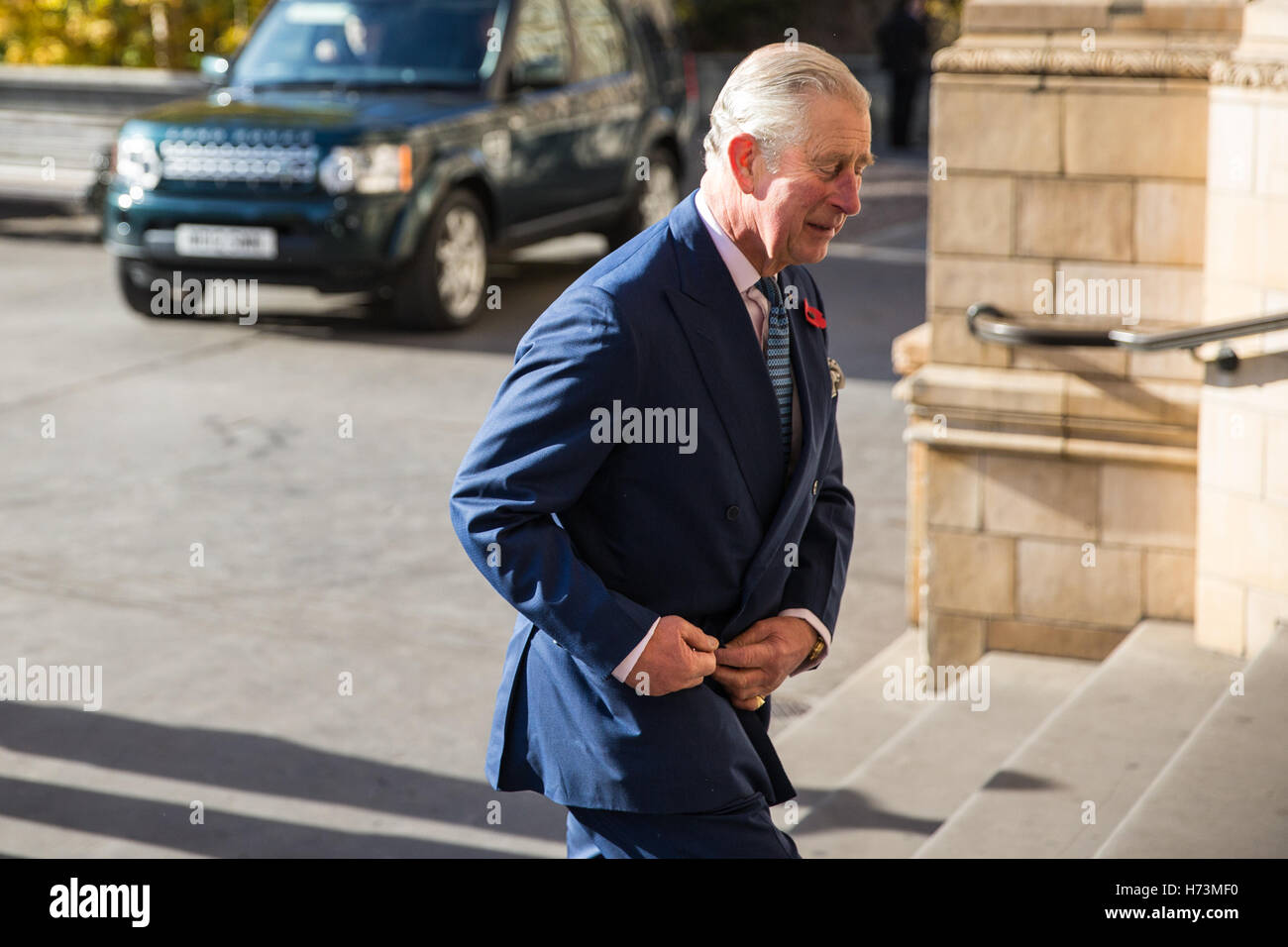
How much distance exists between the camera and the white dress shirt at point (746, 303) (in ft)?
8.59

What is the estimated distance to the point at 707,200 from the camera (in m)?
2.73

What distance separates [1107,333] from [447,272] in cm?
629

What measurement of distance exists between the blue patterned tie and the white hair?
0.98 ft

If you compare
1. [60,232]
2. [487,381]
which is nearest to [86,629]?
[487,381]

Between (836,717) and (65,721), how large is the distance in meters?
2.36

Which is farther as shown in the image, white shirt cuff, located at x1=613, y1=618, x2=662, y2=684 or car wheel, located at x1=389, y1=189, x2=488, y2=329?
car wheel, located at x1=389, y1=189, x2=488, y2=329

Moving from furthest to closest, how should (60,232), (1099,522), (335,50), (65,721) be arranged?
(60,232)
(335,50)
(1099,522)
(65,721)

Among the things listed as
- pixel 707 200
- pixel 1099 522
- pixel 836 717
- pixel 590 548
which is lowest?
pixel 836 717

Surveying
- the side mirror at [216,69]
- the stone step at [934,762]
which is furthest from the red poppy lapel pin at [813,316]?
the side mirror at [216,69]

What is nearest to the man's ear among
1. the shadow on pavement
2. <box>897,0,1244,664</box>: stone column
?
the shadow on pavement

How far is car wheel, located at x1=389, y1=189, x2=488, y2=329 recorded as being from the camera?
10836 millimetres

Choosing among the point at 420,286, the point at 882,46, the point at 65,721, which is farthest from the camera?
the point at 882,46

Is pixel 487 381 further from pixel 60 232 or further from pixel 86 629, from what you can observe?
pixel 60 232

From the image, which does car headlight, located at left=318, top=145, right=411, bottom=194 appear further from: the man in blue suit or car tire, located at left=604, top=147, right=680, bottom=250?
the man in blue suit
